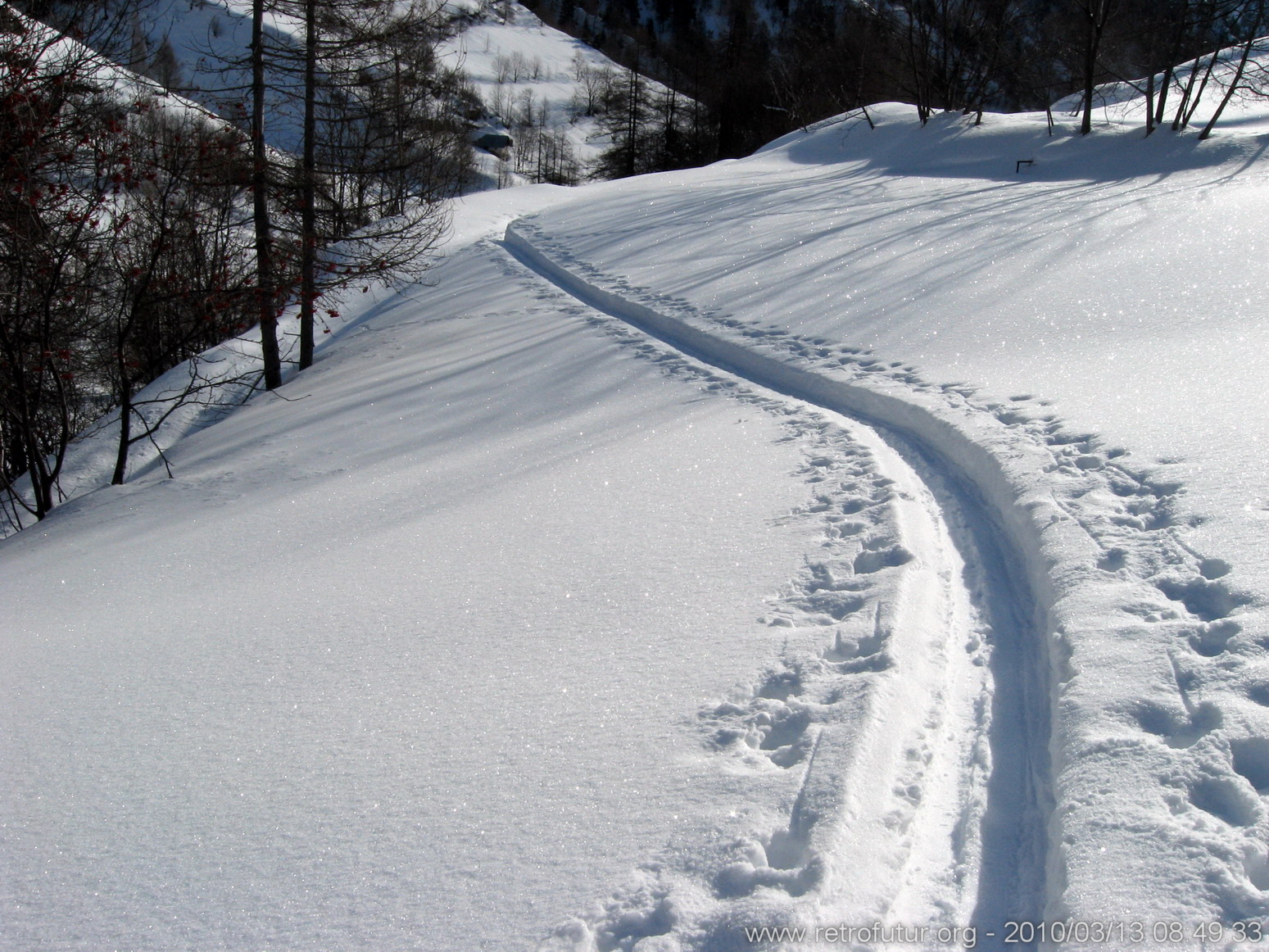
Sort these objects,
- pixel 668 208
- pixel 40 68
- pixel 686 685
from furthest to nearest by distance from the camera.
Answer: pixel 668 208 < pixel 40 68 < pixel 686 685

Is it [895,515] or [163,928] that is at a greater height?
[895,515]

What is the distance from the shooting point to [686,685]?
3500mm

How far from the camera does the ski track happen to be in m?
2.46

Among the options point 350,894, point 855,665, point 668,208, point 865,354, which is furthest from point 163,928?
point 668,208

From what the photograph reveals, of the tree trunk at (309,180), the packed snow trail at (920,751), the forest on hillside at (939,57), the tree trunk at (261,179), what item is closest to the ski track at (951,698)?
the packed snow trail at (920,751)

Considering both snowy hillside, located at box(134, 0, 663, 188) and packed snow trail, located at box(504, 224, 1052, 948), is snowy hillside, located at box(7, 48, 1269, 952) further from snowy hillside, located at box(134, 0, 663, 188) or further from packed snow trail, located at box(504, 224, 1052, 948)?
snowy hillside, located at box(134, 0, 663, 188)

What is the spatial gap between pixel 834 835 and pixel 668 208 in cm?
1697

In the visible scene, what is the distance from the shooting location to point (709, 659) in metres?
3.69

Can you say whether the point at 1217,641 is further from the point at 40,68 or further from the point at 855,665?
the point at 40,68

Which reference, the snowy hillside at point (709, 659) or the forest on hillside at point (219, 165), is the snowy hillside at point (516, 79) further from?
the snowy hillside at point (709, 659)

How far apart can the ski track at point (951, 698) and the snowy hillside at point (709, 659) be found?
0.02m

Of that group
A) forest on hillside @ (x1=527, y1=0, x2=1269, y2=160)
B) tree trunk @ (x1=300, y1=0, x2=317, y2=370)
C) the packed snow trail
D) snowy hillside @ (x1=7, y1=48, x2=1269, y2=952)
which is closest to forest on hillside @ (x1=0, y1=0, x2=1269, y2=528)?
tree trunk @ (x1=300, y1=0, x2=317, y2=370)

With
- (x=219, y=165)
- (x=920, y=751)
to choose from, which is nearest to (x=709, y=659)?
(x=920, y=751)

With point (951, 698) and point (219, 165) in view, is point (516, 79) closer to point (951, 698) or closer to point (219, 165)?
point (219, 165)
